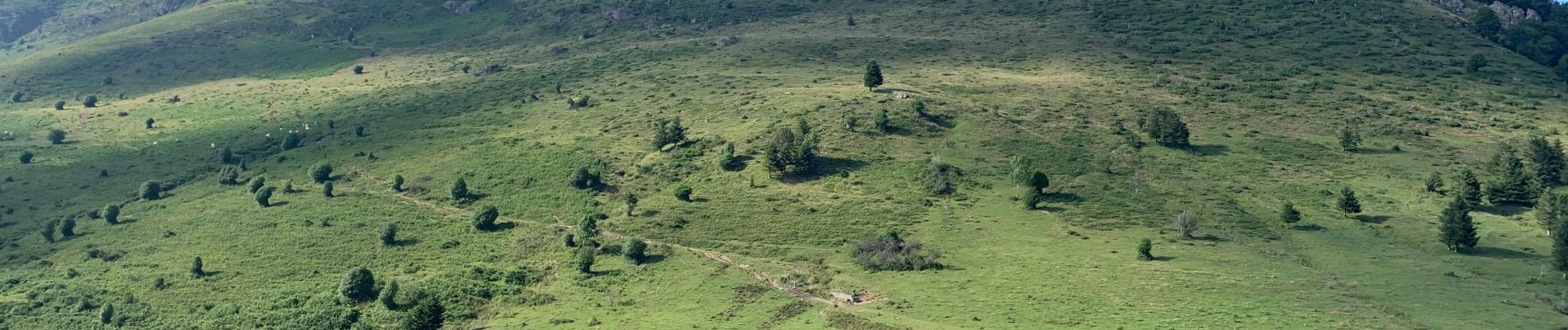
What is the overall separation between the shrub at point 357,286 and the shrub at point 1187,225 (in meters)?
61.1

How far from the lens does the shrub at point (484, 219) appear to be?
85125mm

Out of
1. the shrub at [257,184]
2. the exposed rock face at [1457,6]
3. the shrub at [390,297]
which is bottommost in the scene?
the shrub at [257,184]

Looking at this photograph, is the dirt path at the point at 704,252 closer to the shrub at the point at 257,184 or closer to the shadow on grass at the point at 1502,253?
the shrub at the point at 257,184

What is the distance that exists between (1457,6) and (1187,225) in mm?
124516

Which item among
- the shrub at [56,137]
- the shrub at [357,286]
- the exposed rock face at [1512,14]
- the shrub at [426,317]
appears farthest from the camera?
the exposed rock face at [1512,14]

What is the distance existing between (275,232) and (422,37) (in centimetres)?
11267

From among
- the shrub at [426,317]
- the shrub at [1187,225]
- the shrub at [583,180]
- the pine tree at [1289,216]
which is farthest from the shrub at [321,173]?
the pine tree at [1289,216]

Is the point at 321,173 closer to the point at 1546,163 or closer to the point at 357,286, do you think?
the point at 357,286

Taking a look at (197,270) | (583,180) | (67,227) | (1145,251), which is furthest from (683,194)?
(67,227)

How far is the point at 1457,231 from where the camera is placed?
222ft

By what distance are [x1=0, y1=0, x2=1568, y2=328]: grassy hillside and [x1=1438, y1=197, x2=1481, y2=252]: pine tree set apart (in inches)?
40.3

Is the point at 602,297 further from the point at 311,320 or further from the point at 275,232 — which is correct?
the point at 275,232

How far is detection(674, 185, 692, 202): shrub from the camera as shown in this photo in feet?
284

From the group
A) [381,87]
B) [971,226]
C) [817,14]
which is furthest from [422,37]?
[971,226]
